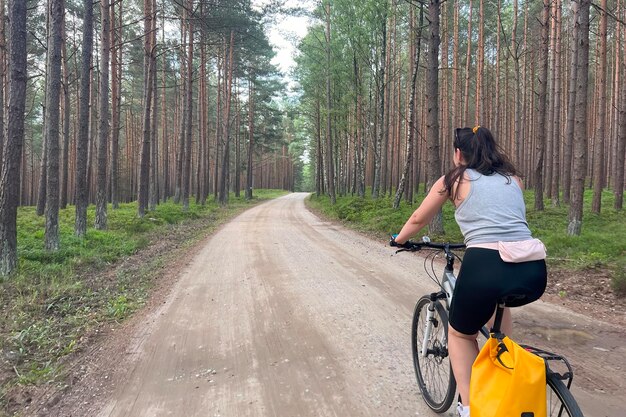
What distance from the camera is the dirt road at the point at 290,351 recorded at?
3.09 m

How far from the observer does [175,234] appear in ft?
44.4

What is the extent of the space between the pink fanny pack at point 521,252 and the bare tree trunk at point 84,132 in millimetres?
11533

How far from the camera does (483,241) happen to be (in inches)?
84.9

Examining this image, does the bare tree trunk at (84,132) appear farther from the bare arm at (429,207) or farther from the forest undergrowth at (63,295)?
the bare arm at (429,207)

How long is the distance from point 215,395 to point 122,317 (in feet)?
9.01

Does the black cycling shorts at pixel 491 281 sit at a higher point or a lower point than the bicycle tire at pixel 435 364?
higher

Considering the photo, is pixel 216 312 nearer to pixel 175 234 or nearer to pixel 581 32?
pixel 175 234

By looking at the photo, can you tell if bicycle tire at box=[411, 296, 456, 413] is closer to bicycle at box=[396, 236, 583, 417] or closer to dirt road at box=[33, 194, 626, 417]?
bicycle at box=[396, 236, 583, 417]

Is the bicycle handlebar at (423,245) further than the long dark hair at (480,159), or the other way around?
the bicycle handlebar at (423,245)

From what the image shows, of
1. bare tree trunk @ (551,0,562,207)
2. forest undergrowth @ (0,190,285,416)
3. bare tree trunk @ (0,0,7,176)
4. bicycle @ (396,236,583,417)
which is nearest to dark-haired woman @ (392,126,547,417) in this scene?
bicycle @ (396,236,583,417)

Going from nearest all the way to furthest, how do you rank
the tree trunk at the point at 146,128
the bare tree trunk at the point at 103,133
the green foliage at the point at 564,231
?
the green foliage at the point at 564,231 < the bare tree trunk at the point at 103,133 < the tree trunk at the point at 146,128

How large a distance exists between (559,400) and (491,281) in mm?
601

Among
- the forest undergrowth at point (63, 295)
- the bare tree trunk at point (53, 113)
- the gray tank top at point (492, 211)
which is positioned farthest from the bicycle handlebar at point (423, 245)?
the bare tree trunk at point (53, 113)

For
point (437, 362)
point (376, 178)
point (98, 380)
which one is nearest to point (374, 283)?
point (437, 362)
